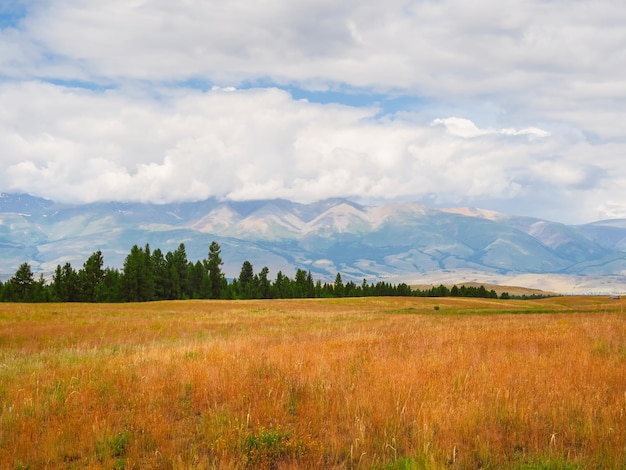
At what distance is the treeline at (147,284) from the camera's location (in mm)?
100438

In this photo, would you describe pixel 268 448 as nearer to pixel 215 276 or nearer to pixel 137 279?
pixel 137 279

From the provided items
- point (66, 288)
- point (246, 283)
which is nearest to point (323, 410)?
point (66, 288)

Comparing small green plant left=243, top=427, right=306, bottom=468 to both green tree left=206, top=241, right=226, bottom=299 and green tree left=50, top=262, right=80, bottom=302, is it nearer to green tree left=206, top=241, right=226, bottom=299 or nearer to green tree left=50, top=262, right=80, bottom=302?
green tree left=50, top=262, right=80, bottom=302

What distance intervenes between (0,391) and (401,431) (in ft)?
27.8

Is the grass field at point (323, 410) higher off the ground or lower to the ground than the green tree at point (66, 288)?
higher

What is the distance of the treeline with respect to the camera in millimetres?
100438

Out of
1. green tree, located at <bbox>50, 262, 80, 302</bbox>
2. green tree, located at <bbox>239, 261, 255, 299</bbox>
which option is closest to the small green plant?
→ green tree, located at <bbox>50, 262, 80, 302</bbox>

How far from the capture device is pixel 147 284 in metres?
103

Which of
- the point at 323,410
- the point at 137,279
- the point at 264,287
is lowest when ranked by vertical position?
the point at 264,287

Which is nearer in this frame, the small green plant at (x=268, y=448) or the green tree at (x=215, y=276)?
the small green plant at (x=268, y=448)

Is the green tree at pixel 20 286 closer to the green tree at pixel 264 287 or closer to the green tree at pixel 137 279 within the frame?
the green tree at pixel 137 279

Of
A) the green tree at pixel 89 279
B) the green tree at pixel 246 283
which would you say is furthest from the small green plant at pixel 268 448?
the green tree at pixel 246 283

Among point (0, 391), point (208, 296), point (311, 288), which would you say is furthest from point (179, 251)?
point (0, 391)

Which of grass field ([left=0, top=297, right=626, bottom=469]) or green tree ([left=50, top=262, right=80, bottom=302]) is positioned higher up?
grass field ([left=0, top=297, right=626, bottom=469])
